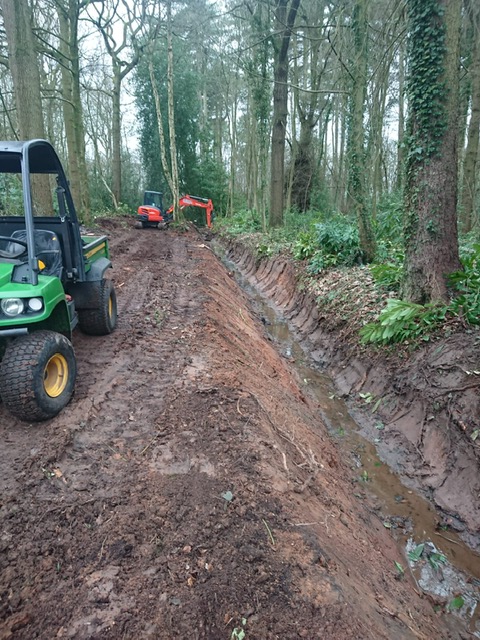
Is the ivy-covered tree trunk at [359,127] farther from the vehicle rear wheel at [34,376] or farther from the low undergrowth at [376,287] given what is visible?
the vehicle rear wheel at [34,376]

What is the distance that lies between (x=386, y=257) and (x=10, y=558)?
917 centimetres

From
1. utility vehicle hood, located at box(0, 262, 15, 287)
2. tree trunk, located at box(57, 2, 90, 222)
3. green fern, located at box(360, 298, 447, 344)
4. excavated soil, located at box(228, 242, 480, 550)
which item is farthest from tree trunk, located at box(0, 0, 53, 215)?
green fern, located at box(360, 298, 447, 344)

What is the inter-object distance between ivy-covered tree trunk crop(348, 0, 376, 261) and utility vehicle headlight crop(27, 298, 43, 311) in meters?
7.38

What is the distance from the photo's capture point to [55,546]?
2.64 meters

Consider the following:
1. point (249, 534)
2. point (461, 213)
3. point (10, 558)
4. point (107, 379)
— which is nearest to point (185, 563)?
point (249, 534)

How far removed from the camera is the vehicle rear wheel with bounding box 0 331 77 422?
357 cm

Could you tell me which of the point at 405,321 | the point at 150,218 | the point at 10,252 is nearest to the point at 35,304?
the point at 10,252

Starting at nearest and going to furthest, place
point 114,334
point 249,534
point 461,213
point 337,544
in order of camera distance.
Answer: point 249,534
point 337,544
point 114,334
point 461,213

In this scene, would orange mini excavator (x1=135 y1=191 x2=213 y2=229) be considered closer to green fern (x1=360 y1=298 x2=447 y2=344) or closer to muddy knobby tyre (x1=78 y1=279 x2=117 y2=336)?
muddy knobby tyre (x1=78 y1=279 x2=117 y2=336)

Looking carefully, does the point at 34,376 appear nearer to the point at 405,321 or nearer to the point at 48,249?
the point at 48,249

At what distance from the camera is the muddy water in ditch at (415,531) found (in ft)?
12.0

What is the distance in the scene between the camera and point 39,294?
145 inches

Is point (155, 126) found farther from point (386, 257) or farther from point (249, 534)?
point (249, 534)

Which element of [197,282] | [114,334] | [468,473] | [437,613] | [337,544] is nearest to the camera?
[337,544]
